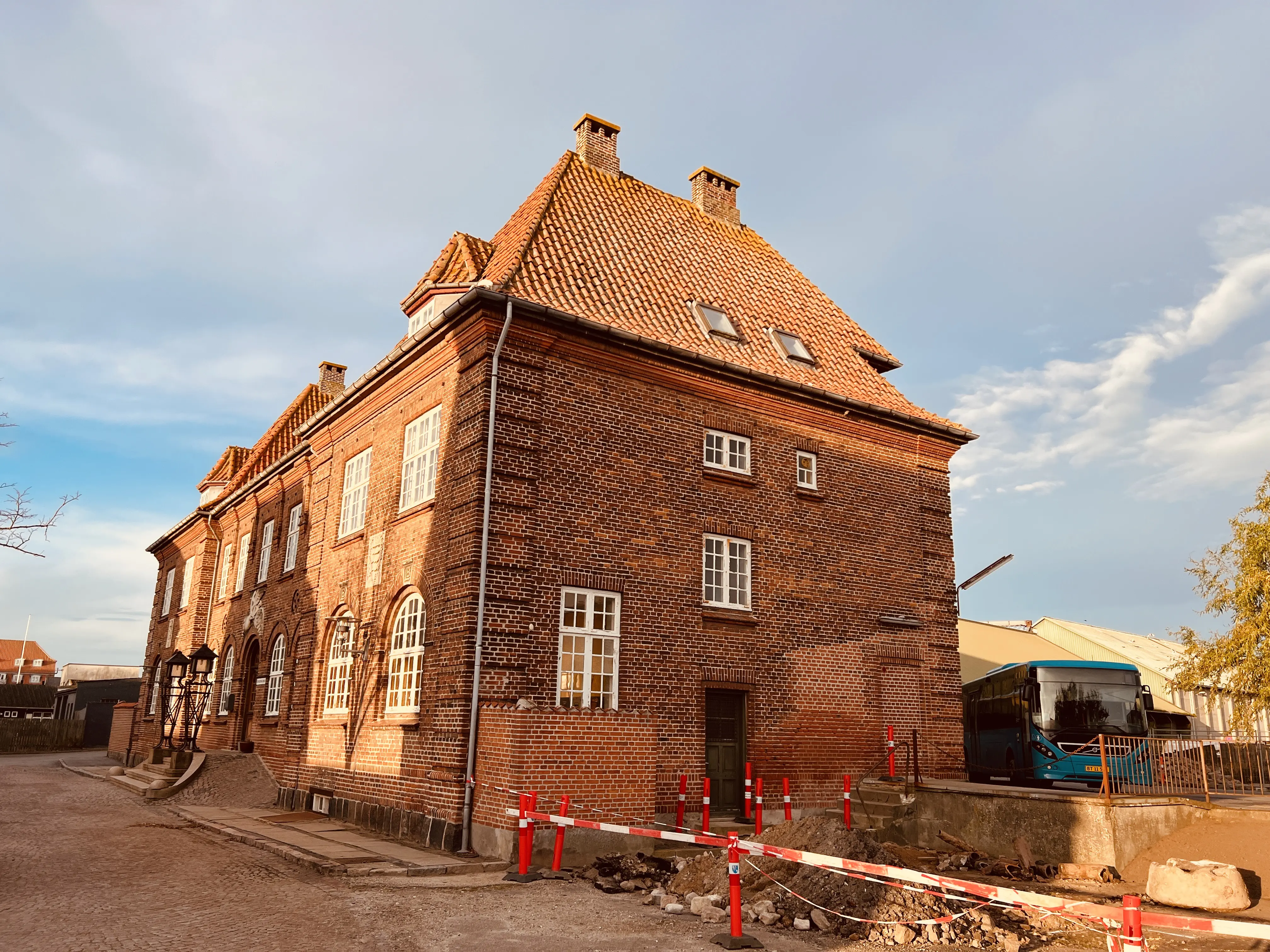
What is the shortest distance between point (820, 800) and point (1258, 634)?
36.8 ft

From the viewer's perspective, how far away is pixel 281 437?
92.7 feet

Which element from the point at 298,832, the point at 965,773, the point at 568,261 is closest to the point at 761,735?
the point at 965,773

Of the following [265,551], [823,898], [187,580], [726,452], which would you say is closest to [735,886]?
[823,898]

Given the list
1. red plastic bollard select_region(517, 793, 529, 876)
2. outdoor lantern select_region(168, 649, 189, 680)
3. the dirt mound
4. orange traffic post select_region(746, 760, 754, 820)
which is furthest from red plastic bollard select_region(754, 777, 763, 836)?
outdoor lantern select_region(168, 649, 189, 680)

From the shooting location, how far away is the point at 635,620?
554 inches

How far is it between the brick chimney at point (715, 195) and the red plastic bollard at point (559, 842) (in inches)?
594

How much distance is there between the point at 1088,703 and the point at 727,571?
7859 mm

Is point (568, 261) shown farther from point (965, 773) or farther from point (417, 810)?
point (965, 773)

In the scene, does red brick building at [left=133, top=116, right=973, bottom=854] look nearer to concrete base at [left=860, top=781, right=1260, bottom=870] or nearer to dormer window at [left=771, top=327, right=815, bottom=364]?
dormer window at [left=771, top=327, right=815, bottom=364]

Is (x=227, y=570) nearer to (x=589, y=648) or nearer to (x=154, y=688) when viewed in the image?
(x=154, y=688)

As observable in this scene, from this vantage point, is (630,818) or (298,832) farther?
(298,832)

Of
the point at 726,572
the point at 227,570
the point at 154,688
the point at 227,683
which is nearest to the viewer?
the point at 726,572

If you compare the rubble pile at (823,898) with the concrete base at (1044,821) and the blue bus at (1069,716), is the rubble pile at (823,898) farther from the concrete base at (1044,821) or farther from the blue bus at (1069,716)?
the blue bus at (1069,716)

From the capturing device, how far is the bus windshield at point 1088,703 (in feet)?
56.8
